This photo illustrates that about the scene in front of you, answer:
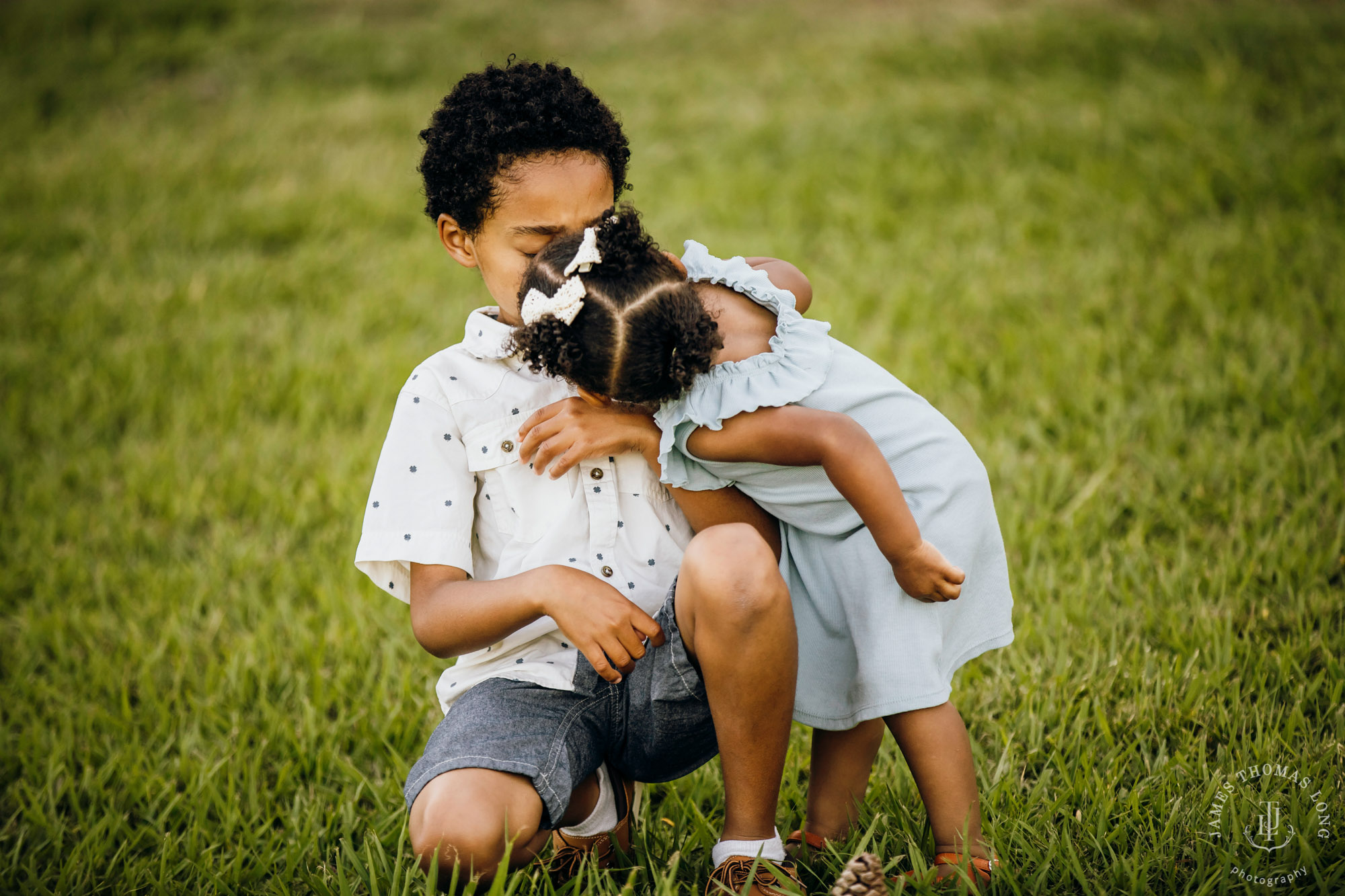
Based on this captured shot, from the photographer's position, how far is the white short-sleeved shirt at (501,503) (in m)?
1.73

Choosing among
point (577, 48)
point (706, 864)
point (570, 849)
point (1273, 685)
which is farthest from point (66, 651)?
point (577, 48)

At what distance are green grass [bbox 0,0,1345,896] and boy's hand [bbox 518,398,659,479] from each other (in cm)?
65

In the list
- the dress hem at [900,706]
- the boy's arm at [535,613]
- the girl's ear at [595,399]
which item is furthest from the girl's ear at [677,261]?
the dress hem at [900,706]

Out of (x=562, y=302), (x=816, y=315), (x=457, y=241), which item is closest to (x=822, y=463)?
(x=562, y=302)

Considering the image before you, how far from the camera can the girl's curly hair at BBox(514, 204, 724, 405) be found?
158cm

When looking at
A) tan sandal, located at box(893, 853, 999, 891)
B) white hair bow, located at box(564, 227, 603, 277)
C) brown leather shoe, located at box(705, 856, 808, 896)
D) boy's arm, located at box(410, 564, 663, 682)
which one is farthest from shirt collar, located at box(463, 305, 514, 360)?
tan sandal, located at box(893, 853, 999, 891)

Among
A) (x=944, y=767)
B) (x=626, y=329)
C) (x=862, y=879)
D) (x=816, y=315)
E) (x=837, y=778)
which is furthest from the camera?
(x=816, y=315)

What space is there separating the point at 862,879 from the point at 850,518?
1.77 ft

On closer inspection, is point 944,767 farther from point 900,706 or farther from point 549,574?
point 549,574

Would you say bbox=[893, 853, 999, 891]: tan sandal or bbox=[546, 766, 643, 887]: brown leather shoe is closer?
bbox=[893, 853, 999, 891]: tan sandal

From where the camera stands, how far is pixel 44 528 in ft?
11.0

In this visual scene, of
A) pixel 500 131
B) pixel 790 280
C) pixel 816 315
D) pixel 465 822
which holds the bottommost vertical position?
pixel 465 822

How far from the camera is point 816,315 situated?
427cm

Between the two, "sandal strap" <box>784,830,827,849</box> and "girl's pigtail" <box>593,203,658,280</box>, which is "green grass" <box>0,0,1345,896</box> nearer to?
"sandal strap" <box>784,830,827,849</box>
